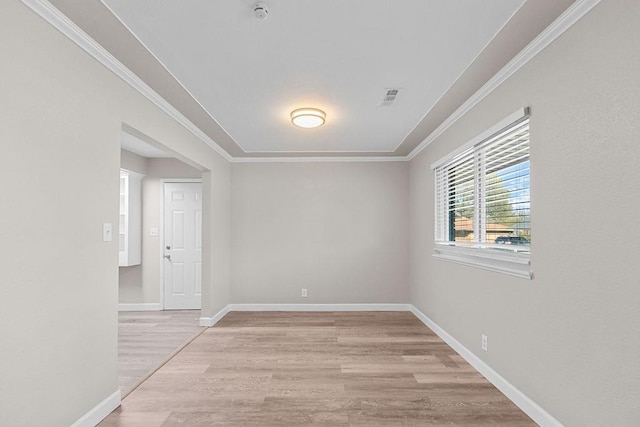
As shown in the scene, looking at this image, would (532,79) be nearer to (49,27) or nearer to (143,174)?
(49,27)

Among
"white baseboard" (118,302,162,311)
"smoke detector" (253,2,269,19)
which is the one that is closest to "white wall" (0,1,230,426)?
"smoke detector" (253,2,269,19)

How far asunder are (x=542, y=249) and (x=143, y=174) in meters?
5.75

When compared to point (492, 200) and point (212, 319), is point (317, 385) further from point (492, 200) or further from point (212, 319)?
point (212, 319)

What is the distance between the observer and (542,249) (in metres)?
2.37

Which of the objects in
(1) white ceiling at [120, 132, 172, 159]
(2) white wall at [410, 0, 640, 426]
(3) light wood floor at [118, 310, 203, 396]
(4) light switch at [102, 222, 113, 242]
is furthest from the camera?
(1) white ceiling at [120, 132, 172, 159]

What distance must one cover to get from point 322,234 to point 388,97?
3018 millimetres

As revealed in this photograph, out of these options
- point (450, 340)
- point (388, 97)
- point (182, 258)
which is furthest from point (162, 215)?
point (450, 340)

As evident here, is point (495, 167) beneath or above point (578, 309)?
above

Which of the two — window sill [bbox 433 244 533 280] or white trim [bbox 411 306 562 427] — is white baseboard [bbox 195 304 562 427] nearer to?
white trim [bbox 411 306 562 427]

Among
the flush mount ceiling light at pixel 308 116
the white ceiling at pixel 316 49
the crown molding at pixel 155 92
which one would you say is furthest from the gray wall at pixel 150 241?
the flush mount ceiling light at pixel 308 116

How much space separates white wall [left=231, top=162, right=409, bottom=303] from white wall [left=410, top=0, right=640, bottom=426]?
2.98m

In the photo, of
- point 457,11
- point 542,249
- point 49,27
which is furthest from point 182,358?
point 457,11

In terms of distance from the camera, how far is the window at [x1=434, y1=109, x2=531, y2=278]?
2.68 m

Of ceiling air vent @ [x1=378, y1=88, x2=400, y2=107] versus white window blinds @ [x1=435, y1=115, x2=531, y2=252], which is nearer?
white window blinds @ [x1=435, y1=115, x2=531, y2=252]
